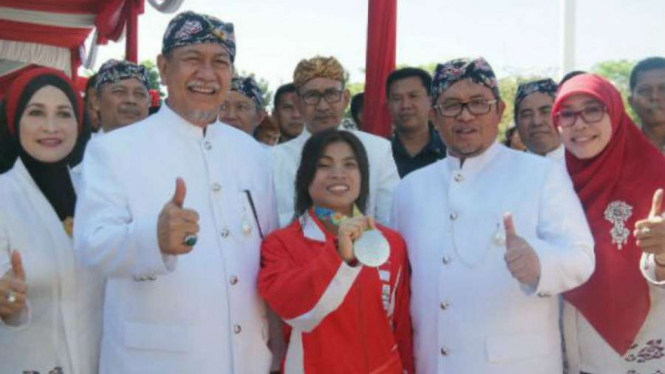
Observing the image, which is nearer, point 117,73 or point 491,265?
point 491,265

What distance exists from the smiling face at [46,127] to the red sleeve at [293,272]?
923mm

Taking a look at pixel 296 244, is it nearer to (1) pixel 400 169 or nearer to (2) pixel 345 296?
(2) pixel 345 296

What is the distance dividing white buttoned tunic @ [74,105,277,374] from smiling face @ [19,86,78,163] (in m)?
0.26

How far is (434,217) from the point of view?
10.1 feet

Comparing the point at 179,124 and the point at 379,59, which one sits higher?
the point at 379,59

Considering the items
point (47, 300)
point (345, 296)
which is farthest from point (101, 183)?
point (345, 296)

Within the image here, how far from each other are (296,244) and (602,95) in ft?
4.46

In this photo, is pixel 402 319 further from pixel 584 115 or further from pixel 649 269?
pixel 584 115

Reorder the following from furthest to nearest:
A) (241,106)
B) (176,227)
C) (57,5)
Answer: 1. (57,5)
2. (241,106)
3. (176,227)

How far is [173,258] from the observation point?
2551 mm

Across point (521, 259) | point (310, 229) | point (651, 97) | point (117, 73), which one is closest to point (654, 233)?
point (521, 259)

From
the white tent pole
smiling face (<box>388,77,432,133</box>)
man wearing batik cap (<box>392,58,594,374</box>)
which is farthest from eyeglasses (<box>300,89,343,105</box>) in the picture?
the white tent pole

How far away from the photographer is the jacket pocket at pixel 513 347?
279 centimetres

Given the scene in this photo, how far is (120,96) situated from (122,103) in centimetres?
5
